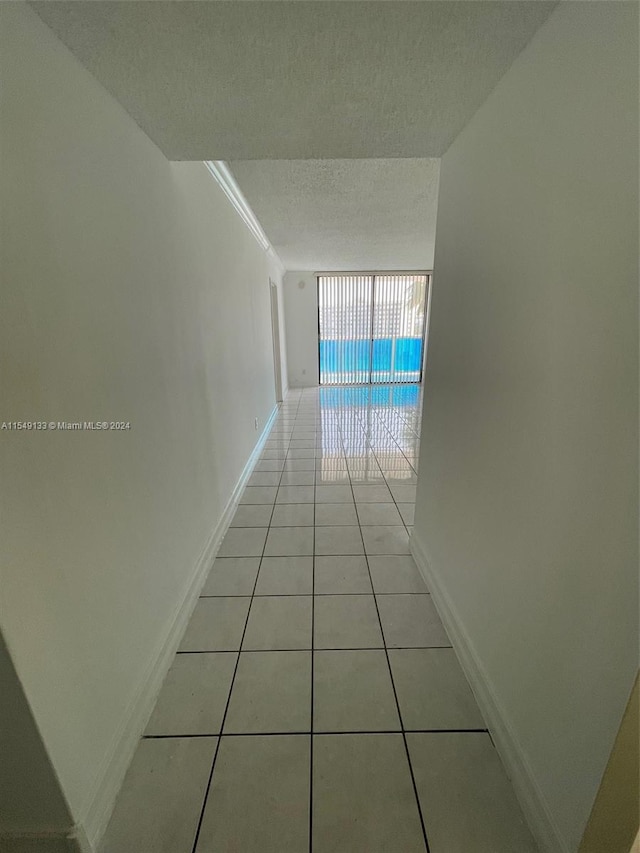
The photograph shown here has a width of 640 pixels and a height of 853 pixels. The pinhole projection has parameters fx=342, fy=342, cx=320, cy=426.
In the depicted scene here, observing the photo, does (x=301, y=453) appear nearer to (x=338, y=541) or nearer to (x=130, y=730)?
(x=338, y=541)

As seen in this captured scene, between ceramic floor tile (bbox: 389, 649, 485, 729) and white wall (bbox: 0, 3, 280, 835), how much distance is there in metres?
0.97

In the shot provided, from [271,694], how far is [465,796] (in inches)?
27.0

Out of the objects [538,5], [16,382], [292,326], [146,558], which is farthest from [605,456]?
[292,326]

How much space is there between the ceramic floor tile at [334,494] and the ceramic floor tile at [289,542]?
17.2 inches

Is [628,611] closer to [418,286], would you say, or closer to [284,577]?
[284,577]

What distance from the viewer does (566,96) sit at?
803 mm

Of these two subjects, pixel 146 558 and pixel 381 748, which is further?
pixel 146 558

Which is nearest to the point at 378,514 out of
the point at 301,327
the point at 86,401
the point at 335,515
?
the point at 335,515

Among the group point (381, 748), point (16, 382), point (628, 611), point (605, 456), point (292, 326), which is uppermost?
point (292, 326)

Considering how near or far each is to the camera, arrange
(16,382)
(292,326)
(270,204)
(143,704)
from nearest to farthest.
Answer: (16,382) → (143,704) → (270,204) → (292,326)

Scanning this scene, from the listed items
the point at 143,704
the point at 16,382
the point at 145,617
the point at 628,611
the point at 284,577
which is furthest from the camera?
the point at 284,577

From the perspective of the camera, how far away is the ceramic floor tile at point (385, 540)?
2.15 m

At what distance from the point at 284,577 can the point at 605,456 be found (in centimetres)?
165

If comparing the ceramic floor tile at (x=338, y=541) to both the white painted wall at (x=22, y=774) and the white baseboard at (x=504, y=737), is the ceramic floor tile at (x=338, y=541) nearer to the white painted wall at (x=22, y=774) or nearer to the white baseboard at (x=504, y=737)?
the white baseboard at (x=504, y=737)
